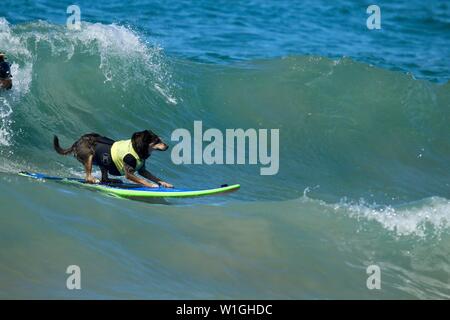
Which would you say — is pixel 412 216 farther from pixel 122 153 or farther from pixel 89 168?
pixel 89 168

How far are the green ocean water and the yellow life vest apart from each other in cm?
44

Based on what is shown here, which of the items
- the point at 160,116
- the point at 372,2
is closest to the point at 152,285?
the point at 160,116

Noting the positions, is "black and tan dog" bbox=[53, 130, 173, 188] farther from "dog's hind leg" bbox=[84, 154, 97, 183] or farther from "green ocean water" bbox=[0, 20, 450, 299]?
"green ocean water" bbox=[0, 20, 450, 299]

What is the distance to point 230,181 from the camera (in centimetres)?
1370

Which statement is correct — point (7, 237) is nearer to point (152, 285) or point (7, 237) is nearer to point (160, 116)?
point (152, 285)

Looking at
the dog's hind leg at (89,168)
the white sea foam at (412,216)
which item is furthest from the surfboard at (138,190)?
the white sea foam at (412,216)

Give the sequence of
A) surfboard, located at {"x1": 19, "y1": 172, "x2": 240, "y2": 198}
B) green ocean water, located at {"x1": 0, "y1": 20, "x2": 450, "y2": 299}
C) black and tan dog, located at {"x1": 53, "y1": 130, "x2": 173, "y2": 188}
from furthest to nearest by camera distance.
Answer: surfboard, located at {"x1": 19, "y1": 172, "x2": 240, "y2": 198} → black and tan dog, located at {"x1": 53, "y1": 130, "x2": 173, "y2": 188} → green ocean water, located at {"x1": 0, "y1": 20, "x2": 450, "y2": 299}

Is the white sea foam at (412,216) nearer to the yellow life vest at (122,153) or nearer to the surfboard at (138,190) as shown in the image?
the surfboard at (138,190)

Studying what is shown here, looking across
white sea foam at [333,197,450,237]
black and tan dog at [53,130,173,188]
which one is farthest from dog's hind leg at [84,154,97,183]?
white sea foam at [333,197,450,237]

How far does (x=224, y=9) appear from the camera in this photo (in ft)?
77.3

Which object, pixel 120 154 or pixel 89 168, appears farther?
pixel 89 168

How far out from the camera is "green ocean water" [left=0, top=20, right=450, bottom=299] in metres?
9.56

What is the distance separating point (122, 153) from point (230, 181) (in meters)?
2.90

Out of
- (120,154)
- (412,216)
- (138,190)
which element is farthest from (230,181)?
(412,216)
